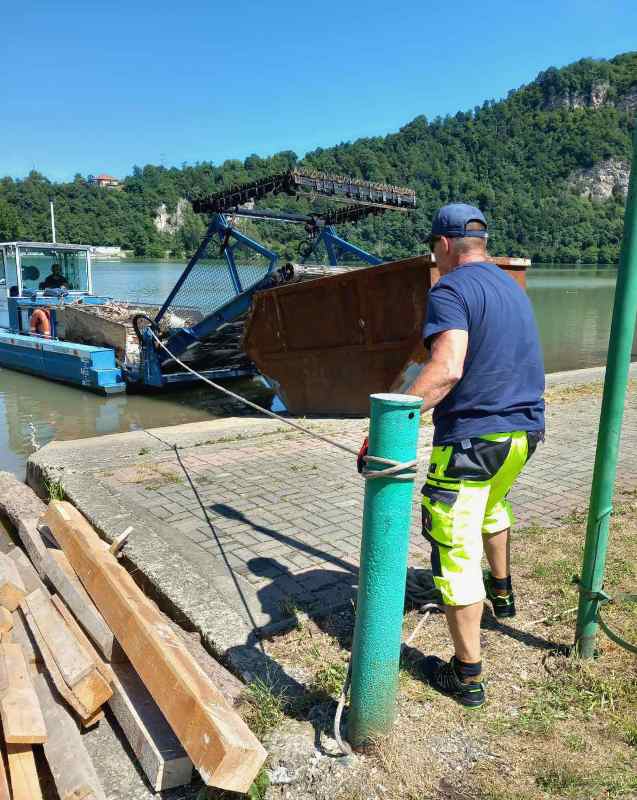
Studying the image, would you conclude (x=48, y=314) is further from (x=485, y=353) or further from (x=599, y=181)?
(x=599, y=181)

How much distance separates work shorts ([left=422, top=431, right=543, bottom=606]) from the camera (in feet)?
8.54

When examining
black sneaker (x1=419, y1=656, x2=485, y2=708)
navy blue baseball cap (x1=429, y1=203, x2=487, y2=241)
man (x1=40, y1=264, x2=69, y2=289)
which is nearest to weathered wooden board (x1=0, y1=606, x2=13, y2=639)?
black sneaker (x1=419, y1=656, x2=485, y2=708)

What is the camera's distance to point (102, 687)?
2.64m

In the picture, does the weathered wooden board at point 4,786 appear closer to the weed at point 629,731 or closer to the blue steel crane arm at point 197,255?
the weed at point 629,731

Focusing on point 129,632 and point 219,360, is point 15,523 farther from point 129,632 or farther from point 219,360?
point 219,360

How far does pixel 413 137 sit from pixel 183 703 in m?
123

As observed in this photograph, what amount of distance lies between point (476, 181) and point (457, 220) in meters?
108

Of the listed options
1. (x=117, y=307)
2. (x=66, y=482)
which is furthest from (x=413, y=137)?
(x=66, y=482)

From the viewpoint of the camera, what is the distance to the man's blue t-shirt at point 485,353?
254cm

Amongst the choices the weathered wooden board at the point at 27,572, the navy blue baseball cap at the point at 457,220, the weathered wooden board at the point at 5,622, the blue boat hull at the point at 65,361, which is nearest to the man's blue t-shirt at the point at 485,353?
the navy blue baseball cap at the point at 457,220

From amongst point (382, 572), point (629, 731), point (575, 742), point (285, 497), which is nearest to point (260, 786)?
point (382, 572)

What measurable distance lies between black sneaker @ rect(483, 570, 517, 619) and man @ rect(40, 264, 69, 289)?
14317 millimetres

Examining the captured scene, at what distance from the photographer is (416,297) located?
291 inches

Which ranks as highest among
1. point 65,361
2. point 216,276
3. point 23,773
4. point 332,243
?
point 332,243
